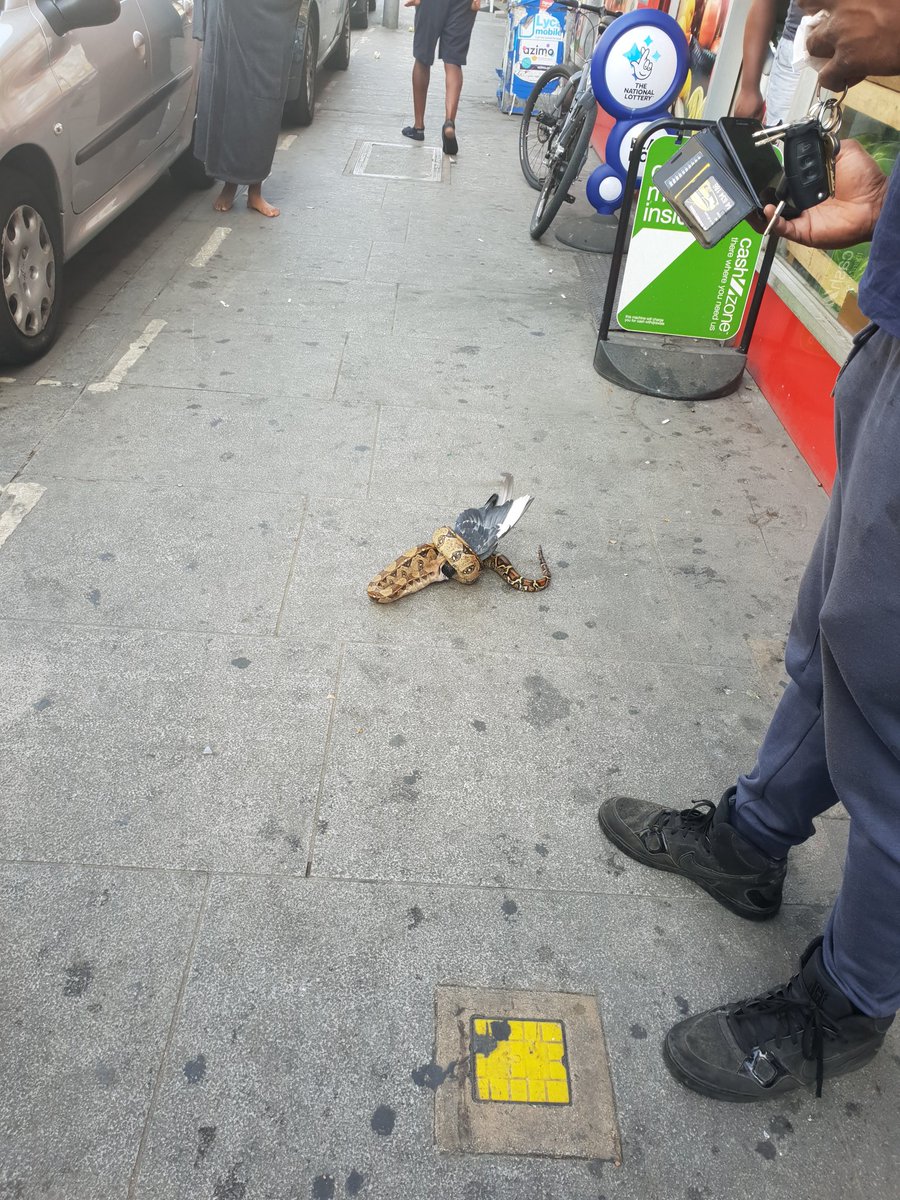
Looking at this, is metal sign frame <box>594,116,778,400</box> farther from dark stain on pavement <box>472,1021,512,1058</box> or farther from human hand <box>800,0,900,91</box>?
dark stain on pavement <box>472,1021,512,1058</box>

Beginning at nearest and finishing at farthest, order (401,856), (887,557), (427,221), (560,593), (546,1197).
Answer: (887,557) < (546,1197) < (401,856) < (560,593) < (427,221)

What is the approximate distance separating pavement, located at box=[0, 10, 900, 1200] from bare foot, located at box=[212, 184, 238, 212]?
6.88 feet

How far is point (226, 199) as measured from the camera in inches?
276

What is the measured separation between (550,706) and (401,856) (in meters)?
0.76

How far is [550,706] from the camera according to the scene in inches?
117

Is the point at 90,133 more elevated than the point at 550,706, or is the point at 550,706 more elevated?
the point at 90,133

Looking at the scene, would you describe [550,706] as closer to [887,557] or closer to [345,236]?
[887,557]

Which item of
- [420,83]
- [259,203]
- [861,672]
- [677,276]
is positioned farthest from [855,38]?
[420,83]

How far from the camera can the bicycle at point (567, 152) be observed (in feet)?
21.1

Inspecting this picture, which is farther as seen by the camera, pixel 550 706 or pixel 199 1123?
pixel 550 706

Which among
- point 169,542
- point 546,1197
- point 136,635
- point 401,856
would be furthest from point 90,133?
point 546,1197

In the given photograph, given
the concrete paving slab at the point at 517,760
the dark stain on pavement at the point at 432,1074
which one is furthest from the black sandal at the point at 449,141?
the dark stain on pavement at the point at 432,1074

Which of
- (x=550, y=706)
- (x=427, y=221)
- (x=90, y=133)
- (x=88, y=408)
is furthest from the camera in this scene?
(x=427, y=221)

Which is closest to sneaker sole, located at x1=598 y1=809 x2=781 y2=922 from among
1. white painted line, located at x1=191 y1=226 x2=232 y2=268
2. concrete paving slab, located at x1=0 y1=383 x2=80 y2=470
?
concrete paving slab, located at x1=0 y1=383 x2=80 y2=470
